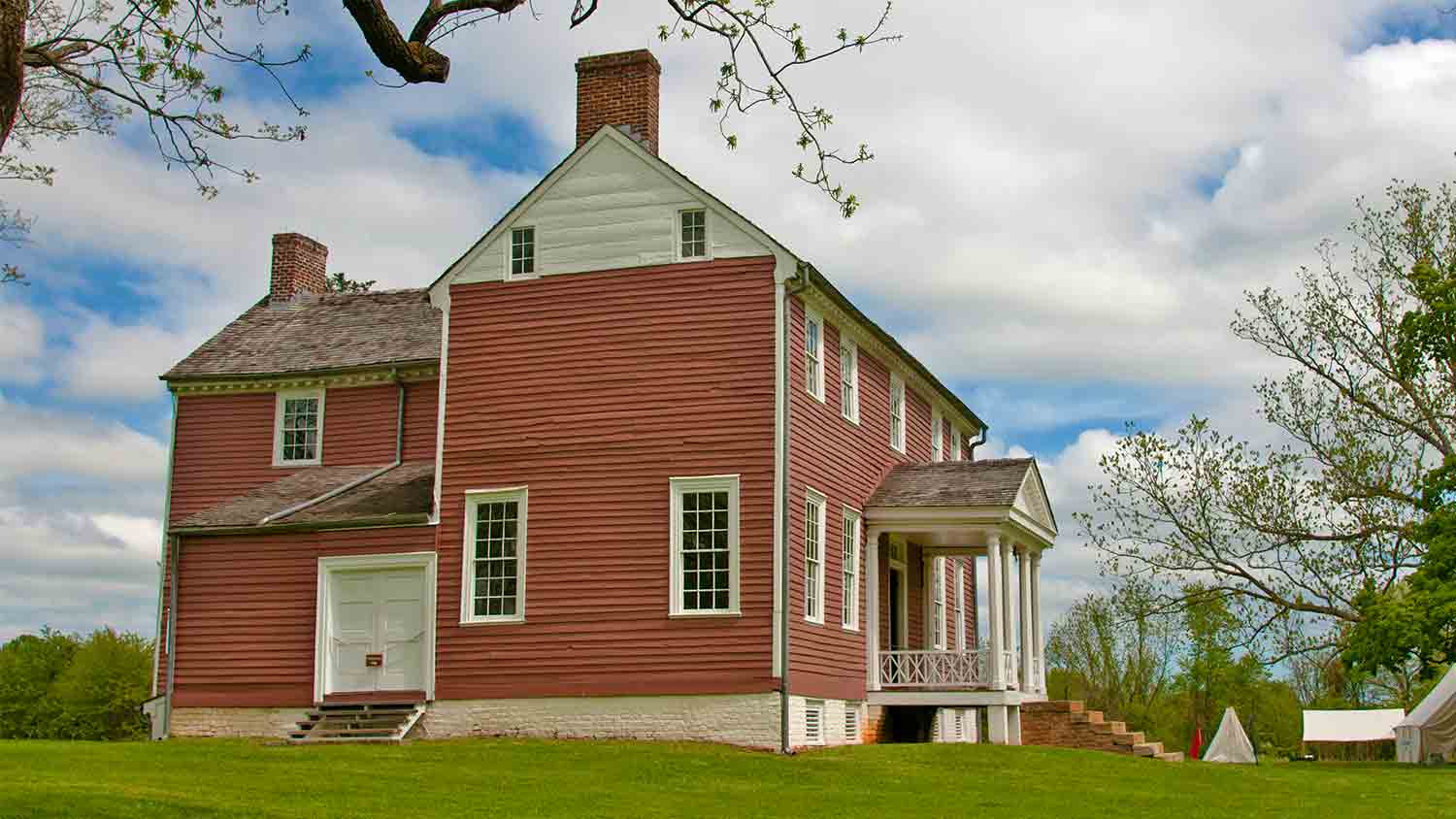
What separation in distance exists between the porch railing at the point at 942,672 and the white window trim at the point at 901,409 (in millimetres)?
4429

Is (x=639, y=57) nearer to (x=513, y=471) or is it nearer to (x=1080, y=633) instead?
(x=513, y=471)

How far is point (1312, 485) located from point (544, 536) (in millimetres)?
16685

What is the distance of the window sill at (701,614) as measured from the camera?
22.1 metres

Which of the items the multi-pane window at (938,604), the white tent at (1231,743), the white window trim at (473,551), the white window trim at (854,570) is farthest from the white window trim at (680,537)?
the white tent at (1231,743)

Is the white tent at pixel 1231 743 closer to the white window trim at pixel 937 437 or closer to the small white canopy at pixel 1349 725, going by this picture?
the white window trim at pixel 937 437

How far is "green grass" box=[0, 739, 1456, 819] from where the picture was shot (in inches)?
598

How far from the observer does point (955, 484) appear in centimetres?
2627

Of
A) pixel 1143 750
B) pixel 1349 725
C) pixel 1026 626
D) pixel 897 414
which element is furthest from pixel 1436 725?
pixel 1349 725

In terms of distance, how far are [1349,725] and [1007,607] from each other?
51.0m

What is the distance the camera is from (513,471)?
2375 centimetres

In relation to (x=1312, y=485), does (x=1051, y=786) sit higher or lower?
lower

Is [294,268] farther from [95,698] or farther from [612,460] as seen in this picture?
[95,698]

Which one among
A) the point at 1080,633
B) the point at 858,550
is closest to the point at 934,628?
the point at 858,550

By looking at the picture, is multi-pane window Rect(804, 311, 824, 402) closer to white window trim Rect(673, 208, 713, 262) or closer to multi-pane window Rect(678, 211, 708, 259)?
white window trim Rect(673, 208, 713, 262)
